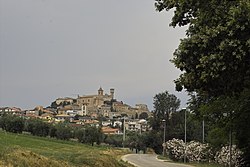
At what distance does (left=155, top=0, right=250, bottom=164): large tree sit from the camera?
1488cm

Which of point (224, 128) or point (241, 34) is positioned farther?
point (224, 128)

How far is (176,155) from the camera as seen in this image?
237 ft

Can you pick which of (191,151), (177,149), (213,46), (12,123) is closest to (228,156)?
(191,151)

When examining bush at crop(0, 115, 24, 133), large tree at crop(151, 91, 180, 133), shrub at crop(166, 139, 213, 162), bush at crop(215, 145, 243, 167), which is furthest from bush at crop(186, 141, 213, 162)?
bush at crop(0, 115, 24, 133)

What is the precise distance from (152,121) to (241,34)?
286ft

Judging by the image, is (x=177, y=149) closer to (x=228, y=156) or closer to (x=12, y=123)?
(x=228, y=156)

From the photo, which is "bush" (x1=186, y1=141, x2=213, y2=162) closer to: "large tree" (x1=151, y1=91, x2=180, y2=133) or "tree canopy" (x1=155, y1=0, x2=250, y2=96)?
"large tree" (x1=151, y1=91, x2=180, y2=133)

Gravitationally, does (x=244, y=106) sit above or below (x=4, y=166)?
above

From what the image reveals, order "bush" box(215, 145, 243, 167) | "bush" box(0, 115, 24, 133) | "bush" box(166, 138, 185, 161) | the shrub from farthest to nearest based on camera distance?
"bush" box(0, 115, 24, 133) < "bush" box(166, 138, 185, 161) < the shrub < "bush" box(215, 145, 243, 167)

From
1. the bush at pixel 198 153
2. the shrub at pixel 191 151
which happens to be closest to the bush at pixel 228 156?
the shrub at pixel 191 151

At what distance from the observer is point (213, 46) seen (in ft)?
50.8

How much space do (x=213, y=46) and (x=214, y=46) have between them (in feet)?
0.15

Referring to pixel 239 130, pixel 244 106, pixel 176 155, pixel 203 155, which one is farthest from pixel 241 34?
pixel 176 155

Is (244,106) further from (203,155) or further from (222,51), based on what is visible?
(203,155)
